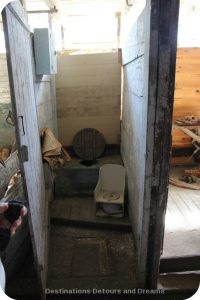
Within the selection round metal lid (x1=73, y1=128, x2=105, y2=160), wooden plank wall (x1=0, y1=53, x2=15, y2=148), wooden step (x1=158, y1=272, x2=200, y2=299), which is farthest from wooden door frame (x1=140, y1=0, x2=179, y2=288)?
round metal lid (x1=73, y1=128, x2=105, y2=160)

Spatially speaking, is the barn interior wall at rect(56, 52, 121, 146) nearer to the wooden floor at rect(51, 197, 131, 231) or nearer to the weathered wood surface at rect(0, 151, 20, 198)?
the wooden floor at rect(51, 197, 131, 231)

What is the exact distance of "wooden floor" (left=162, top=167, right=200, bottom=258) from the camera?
7.49 ft

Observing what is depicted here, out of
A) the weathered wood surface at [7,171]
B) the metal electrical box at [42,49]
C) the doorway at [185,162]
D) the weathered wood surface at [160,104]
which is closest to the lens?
the weathered wood surface at [160,104]

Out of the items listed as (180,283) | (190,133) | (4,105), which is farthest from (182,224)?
(4,105)

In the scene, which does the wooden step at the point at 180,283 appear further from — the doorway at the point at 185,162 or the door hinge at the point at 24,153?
the door hinge at the point at 24,153

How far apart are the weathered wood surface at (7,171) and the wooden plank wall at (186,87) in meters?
2.90

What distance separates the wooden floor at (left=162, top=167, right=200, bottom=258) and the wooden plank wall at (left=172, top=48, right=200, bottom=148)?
113 cm

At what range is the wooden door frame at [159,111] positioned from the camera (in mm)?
1389

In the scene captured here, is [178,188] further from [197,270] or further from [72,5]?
[72,5]

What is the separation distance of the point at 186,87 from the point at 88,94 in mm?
1707

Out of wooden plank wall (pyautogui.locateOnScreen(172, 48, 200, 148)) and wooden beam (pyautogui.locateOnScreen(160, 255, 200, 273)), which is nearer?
wooden beam (pyautogui.locateOnScreen(160, 255, 200, 273))

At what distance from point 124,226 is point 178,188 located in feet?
4.35

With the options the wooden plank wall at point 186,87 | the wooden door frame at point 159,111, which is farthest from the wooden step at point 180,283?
the wooden plank wall at point 186,87

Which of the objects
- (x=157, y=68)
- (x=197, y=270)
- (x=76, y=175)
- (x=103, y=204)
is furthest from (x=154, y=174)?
(x=76, y=175)
